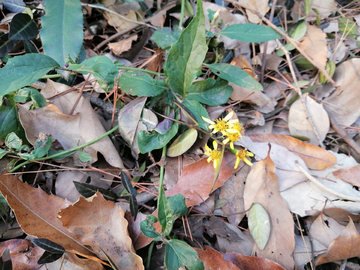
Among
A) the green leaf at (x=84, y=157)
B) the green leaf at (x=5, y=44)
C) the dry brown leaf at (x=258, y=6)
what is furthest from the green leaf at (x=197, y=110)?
the green leaf at (x=5, y=44)

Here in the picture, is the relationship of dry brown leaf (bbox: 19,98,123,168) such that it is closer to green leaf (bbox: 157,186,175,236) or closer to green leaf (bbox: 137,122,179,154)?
green leaf (bbox: 137,122,179,154)

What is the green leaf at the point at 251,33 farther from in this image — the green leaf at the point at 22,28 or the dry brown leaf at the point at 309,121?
the green leaf at the point at 22,28

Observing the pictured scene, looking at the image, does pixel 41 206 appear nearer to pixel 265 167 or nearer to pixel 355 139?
pixel 265 167

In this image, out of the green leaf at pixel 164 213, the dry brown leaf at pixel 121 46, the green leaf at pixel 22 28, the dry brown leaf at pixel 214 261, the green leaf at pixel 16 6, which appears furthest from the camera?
the dry brown leaf at pixel 121 46

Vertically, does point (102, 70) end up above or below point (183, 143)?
above

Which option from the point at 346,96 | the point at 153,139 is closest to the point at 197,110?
the point at 153,139

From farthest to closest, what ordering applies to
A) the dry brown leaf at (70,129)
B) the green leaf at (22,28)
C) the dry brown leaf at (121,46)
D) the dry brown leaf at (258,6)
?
the dry brown leaf at (258,6)
the dry brown leaf at (121,46)
the green leaf at (22,28)
the dry brown leaf at (70,129)

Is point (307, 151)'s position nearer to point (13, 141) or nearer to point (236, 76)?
point (236, 76)
